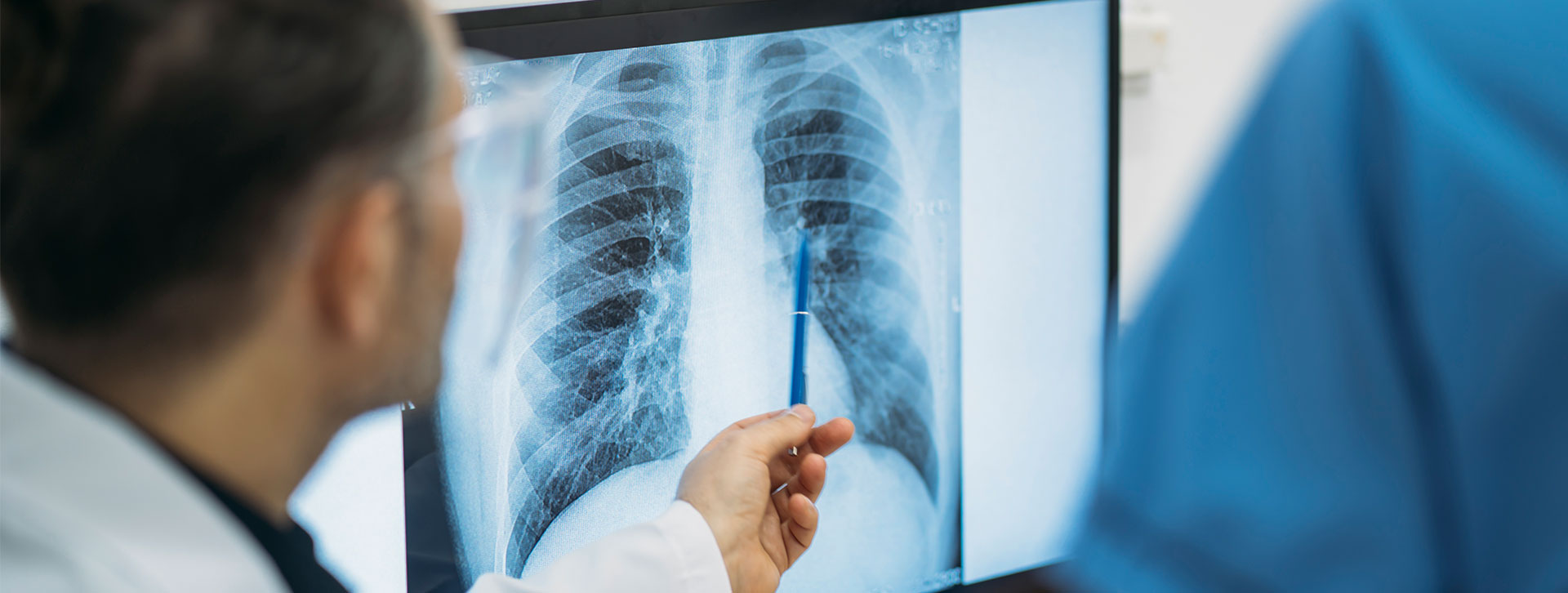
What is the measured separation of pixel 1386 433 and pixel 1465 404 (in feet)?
0.07

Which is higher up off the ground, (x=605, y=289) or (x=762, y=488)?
(x=605, y=289)

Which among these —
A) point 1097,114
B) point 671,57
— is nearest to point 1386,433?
point 671,57

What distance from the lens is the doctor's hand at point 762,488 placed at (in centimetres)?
79

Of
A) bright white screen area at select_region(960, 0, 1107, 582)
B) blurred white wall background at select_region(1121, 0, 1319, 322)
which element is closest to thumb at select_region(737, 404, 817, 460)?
bright white screen area at select_region(960, 0, 1107, 582)

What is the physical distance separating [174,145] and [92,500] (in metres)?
0.16

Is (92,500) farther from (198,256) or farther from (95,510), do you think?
(198,256)

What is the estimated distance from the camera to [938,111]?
2.95 ft

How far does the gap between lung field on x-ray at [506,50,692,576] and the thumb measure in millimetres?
76

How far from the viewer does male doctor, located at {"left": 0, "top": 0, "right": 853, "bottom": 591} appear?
1.39 feet

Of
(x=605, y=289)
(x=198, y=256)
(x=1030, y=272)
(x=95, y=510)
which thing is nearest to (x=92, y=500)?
(x=95, y=510)

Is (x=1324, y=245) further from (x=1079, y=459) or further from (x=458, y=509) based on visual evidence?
(x=1079, y=459)

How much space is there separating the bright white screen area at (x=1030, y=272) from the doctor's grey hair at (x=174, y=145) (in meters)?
0.56

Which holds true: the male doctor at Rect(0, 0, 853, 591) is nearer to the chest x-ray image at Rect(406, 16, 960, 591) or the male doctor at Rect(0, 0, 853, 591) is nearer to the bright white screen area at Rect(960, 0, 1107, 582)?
the chest x-ray image at Rect(406, 16, 960, 591)

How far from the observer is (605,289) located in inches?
30.7
